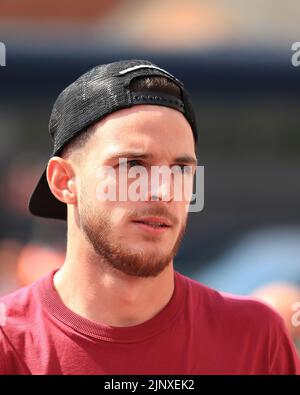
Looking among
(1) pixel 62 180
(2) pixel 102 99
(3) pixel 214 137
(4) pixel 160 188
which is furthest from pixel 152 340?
(3) pixel 214 137

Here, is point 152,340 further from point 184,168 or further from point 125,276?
point 184,168

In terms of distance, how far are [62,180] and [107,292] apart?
37cm

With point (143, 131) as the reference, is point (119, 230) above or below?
below

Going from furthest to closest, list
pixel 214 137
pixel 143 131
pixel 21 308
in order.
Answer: pixel 214 137, pixel 21 308, pixel 143 131

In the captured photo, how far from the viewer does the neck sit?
1.75 meters

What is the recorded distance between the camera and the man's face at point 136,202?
5.44 ft

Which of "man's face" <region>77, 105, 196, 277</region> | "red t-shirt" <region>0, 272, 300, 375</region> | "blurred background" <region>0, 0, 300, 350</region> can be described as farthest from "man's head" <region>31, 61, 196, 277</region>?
"blurred background" <region>0, 0, 300, 350</region>

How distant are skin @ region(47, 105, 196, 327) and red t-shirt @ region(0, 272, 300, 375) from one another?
0.15 ft

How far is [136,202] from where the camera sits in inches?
65.7

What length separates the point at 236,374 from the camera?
175 centimetres

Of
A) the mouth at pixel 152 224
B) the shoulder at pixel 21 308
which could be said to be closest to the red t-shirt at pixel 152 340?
the shoulder at pixel 21 308

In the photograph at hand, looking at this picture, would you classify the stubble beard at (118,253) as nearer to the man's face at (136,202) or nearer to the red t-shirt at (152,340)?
the man's face at (136,202)

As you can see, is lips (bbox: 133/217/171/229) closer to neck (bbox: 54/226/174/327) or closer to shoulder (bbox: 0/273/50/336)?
neck (bbox: 54/226/174/327)

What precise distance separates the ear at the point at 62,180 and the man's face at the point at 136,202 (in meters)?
0.10
